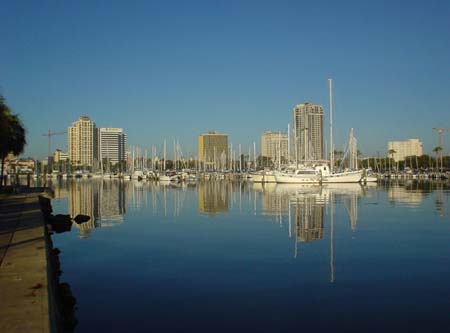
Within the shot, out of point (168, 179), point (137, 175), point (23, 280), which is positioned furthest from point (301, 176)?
point (23, 280)

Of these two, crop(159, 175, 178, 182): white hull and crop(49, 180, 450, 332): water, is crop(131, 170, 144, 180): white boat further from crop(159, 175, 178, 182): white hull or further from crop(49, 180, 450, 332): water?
crop(49, 180, 450, 332): water

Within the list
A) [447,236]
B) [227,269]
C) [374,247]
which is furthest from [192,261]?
[447,236]

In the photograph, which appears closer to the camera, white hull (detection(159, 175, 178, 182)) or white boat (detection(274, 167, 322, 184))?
white boat (detection(274, 167, 322, 184))

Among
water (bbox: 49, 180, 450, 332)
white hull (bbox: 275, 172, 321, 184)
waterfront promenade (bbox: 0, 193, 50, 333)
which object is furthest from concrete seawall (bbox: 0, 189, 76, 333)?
white hull (bbox: 275, 172, 321, 184)

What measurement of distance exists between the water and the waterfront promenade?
1752mm

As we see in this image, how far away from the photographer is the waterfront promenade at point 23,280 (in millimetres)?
8758

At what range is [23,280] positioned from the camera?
11.8 m

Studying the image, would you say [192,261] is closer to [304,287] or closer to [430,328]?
[304,287]

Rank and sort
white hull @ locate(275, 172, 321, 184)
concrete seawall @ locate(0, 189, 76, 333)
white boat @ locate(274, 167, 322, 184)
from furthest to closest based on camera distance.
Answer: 1. white boat @ locate(274, 167, 322, 184)
2. white hull @ locate(275, 172, 321, 184)
3. concrete seawall @ locate(0, 189, 76, 333)

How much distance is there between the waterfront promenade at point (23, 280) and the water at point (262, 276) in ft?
5.75

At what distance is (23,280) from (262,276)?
8.22m

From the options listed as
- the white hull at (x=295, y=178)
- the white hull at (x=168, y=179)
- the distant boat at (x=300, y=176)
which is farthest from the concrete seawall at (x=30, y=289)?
the white hull at (x=168, y=179)

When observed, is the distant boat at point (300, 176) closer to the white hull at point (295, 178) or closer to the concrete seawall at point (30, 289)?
the white hull at point (295, 178)

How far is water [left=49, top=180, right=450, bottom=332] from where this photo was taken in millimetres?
12750
